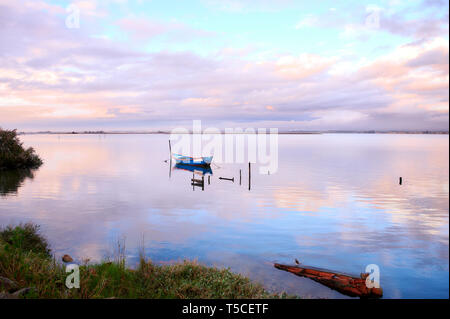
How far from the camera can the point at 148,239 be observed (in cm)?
2302

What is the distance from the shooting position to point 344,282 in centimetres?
1405

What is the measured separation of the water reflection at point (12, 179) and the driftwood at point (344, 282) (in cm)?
4143

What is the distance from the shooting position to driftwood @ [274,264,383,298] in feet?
45.2

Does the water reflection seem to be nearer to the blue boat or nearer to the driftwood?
the blue boat

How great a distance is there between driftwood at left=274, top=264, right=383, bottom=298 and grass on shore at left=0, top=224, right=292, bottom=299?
3962 mm

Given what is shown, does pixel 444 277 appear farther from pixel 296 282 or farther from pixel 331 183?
pixel 331 183

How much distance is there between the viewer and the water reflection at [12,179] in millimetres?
41438

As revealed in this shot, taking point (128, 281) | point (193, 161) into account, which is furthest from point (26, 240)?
point (193, 161)

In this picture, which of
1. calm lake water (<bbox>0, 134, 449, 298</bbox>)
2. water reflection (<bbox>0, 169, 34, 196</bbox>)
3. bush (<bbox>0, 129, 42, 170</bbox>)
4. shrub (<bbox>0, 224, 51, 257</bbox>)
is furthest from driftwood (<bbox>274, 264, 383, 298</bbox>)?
bush (<bbox>0, 129, 42, 170</bbox>)

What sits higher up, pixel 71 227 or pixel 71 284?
pixel 71 284

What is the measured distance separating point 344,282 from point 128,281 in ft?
32.6

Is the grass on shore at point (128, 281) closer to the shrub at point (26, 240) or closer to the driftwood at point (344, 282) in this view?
the shrub at point (26, 240)
